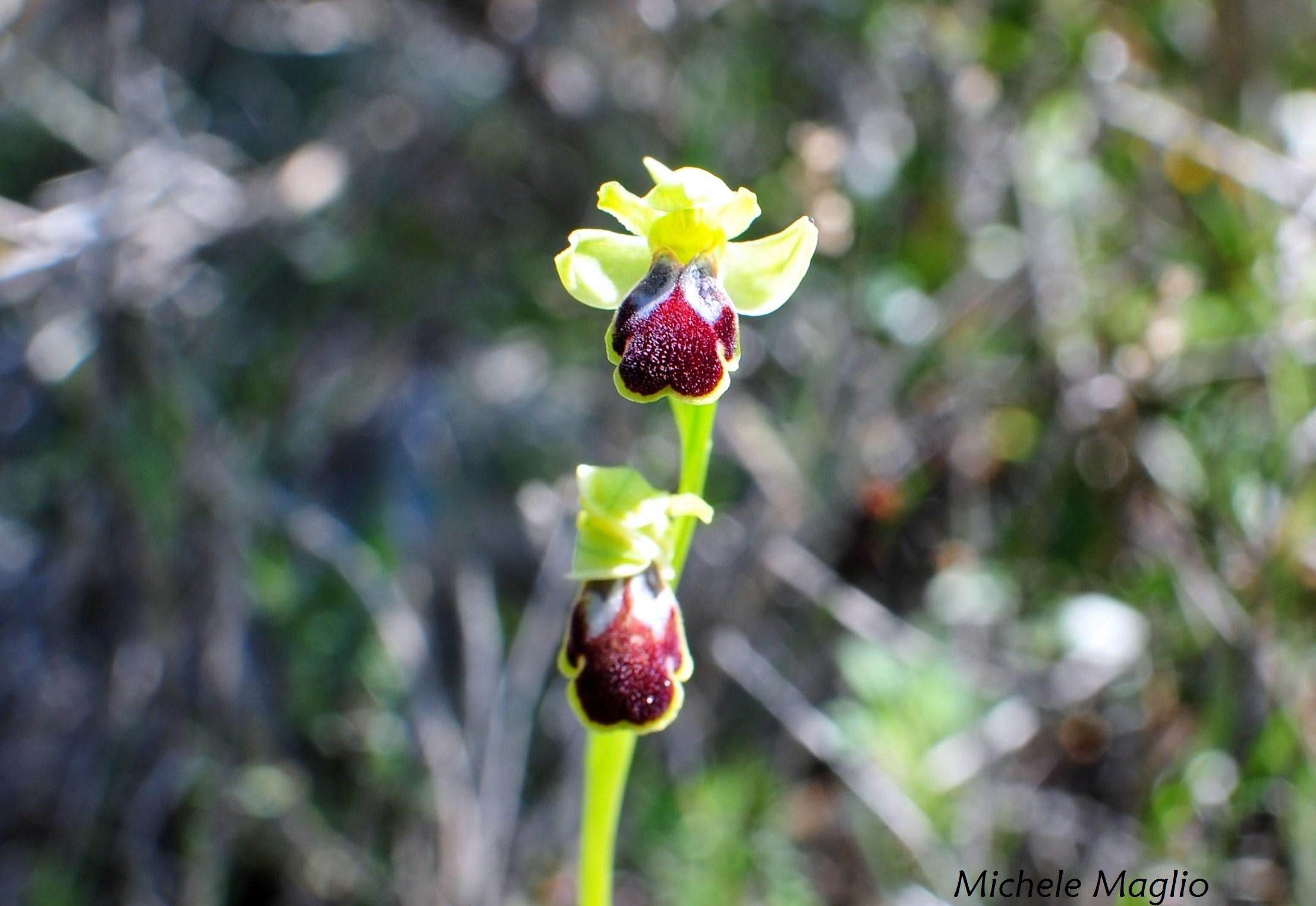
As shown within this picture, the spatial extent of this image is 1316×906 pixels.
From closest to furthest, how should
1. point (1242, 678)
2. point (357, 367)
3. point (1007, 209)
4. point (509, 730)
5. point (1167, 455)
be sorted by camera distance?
point (1242, 678)
point (1167, 455)
point (509, 730)
point (1007, 209)
point (357, 367)

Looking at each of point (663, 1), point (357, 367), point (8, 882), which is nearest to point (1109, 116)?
point (663, 1)

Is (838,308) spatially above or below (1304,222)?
below

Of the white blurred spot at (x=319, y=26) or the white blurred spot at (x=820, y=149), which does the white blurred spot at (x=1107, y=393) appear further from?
the white blurred spot at (x=319, y=26)

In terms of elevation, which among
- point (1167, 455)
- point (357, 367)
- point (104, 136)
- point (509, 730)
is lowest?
point (509, 730)

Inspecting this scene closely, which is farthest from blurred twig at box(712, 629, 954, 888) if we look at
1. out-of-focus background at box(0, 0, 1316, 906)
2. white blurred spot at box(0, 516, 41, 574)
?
white blurred spot at box(0, 516, 41, 574)

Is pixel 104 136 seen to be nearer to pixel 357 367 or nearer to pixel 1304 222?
pixel 357 367

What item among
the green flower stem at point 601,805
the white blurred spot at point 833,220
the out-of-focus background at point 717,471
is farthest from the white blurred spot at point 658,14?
the green flower stem at point 601,805

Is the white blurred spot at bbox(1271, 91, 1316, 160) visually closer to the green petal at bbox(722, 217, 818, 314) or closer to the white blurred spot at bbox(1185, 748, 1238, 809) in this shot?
the white blurred spot at bbox(1185, 748, 1238, 809)

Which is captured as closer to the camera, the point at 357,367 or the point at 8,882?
the point at 8,882

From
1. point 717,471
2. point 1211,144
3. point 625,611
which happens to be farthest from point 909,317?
point 625,611
